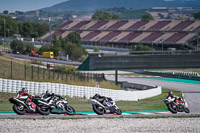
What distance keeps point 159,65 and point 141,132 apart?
3283cm

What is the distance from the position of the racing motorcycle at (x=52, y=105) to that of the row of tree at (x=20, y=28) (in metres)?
129

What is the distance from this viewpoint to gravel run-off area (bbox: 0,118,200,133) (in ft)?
61.6

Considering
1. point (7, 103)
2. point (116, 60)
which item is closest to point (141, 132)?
point (7, 103)

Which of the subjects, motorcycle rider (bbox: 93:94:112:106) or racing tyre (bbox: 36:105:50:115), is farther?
motorcycle rider (bbox: 93:94:112:106)

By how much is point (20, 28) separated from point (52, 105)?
5682 inches

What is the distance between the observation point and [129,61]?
50.8 m

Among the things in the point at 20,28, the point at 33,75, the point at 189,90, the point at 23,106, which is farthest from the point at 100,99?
the point at 20,28

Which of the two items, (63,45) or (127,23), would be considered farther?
(127,23)

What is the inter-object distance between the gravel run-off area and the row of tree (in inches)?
5145

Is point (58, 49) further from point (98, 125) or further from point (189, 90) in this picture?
point (98, 125)

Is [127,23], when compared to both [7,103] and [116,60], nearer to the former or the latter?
[116,60]

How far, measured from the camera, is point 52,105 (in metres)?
21.7

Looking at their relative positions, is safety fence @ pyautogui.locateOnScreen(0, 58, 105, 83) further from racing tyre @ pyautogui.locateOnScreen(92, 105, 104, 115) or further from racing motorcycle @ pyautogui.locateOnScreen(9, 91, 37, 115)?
racing tyre @ pyautogui.locateOnScreen(92, 105, 104, 115)

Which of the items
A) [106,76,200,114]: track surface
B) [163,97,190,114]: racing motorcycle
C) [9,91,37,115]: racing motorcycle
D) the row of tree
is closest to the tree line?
[106,76,200,114]: track surface
